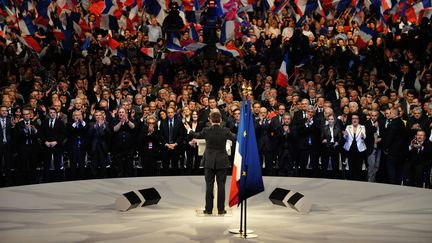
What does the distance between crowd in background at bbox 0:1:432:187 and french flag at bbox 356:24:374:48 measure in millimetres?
69

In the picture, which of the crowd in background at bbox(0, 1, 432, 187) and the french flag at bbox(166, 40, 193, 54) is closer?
the crowd in background at bbox(0, 1, 432, 187)

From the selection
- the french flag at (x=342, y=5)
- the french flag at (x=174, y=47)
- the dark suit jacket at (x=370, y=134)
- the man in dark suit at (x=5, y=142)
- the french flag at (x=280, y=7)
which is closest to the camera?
the man in dark suit at (x=5, y=142)

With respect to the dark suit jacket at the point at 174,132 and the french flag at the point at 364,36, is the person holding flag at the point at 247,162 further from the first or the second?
the french flag at the point at 364,36

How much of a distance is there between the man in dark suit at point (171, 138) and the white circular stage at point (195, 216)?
2.44 m

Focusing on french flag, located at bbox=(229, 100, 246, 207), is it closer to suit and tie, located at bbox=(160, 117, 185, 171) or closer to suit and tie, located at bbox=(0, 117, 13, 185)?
suit and tie, located at bbox=(160, 117, 185, 171)

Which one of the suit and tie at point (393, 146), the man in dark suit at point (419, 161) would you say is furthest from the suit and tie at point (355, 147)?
the man in dark suit at point (419, 161)

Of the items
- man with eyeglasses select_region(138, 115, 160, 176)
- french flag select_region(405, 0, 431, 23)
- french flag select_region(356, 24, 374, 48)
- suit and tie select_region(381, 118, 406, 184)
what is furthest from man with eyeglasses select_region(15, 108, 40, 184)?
french flag select_region(405, 0, 431, 23)

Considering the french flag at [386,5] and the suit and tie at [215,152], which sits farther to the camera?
the french flag at [386,5]

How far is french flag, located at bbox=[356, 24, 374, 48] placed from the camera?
23438 millimetres

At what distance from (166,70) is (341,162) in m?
6.39

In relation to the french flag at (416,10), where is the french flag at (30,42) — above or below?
below

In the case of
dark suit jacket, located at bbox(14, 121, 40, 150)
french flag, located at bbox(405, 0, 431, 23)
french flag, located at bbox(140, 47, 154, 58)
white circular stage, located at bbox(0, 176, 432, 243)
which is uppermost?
french flag, located at bbox(405, 0, 431, 23)

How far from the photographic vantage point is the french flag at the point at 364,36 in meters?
23.4

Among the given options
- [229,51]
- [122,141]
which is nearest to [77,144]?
[122,141]
